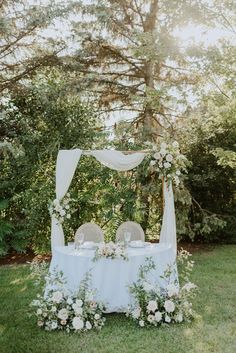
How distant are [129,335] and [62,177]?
307 centimetres

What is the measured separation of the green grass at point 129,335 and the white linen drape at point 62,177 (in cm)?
104

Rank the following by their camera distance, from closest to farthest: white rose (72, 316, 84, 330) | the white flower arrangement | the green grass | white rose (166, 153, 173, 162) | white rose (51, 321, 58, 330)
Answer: the green grass < white rose (72, 316, 84, 330) < white rose (51, 321, 58, 330) < white rose (166, 153, 173, 162) < the white flower arrangement

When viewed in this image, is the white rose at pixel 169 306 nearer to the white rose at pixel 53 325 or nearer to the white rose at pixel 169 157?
the white rose at pixel 53 325

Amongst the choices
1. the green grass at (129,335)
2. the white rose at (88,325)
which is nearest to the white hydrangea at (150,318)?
the green grass at (129,335)

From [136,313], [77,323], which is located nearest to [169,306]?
[136,313]

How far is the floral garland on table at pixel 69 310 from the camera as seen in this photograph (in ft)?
18.2

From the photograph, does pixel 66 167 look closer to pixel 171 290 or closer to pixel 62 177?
pixel 62 177

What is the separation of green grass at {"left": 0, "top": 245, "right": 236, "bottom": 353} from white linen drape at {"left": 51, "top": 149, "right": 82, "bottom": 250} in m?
1.04

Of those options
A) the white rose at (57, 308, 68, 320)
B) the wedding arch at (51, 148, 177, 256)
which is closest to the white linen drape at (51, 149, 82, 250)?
the wedding arch at (51, 148, 177, 256)

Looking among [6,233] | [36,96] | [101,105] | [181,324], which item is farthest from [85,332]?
[101,105]

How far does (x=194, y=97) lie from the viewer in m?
11.2

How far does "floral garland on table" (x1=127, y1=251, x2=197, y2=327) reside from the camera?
565 centimetres

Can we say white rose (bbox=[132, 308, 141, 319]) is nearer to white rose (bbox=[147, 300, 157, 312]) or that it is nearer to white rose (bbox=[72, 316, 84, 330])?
white rose (bbox=[147, 300, 157, 312])

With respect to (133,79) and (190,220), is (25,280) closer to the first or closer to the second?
(190,220)
